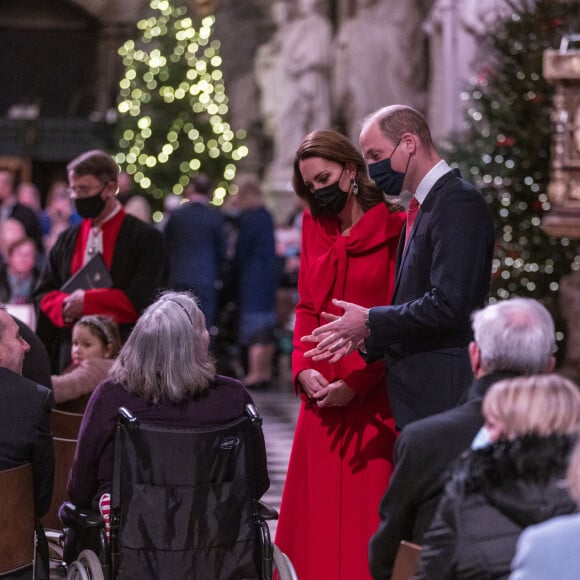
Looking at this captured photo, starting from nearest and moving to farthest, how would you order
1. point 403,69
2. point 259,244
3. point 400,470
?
point 400,470, point 259,244, point 403,69

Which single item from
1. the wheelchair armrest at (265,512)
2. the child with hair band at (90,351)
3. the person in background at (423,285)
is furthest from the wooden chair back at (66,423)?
the person in background at (423,285)

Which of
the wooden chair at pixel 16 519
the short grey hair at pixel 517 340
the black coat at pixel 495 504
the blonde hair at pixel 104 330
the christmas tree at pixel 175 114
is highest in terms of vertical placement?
the christmas tree at pixel 175 114

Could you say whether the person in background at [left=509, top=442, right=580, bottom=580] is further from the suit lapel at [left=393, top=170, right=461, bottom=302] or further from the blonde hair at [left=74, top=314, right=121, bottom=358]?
the blonde hair at [left=74, top=314, right=121, bottom=358]

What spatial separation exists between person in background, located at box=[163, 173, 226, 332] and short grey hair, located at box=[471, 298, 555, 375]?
802 cm

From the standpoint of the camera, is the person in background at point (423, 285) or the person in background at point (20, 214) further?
the person in background at point (20, 214)

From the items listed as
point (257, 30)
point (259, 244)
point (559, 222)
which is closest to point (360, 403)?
point (559, 222)

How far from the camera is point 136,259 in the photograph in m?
6.16

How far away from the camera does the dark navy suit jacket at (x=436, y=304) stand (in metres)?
3.87

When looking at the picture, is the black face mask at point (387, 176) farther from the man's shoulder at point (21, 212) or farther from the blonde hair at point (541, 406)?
the man's shoulder at point (21, 212)

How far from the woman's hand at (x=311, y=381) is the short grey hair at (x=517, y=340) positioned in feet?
3.99

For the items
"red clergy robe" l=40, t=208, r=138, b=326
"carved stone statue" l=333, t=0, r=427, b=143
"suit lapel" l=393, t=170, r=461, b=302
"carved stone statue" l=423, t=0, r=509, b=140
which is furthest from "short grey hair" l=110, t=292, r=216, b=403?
"carved stone statue" l=333, t=0, r=427, b=143

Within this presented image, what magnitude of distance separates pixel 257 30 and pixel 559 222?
1547 centimetres

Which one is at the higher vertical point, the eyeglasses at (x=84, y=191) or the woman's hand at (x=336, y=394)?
the eyeglasses at (x=84, y=191)

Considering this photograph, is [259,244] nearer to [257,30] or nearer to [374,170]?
[374,170]
